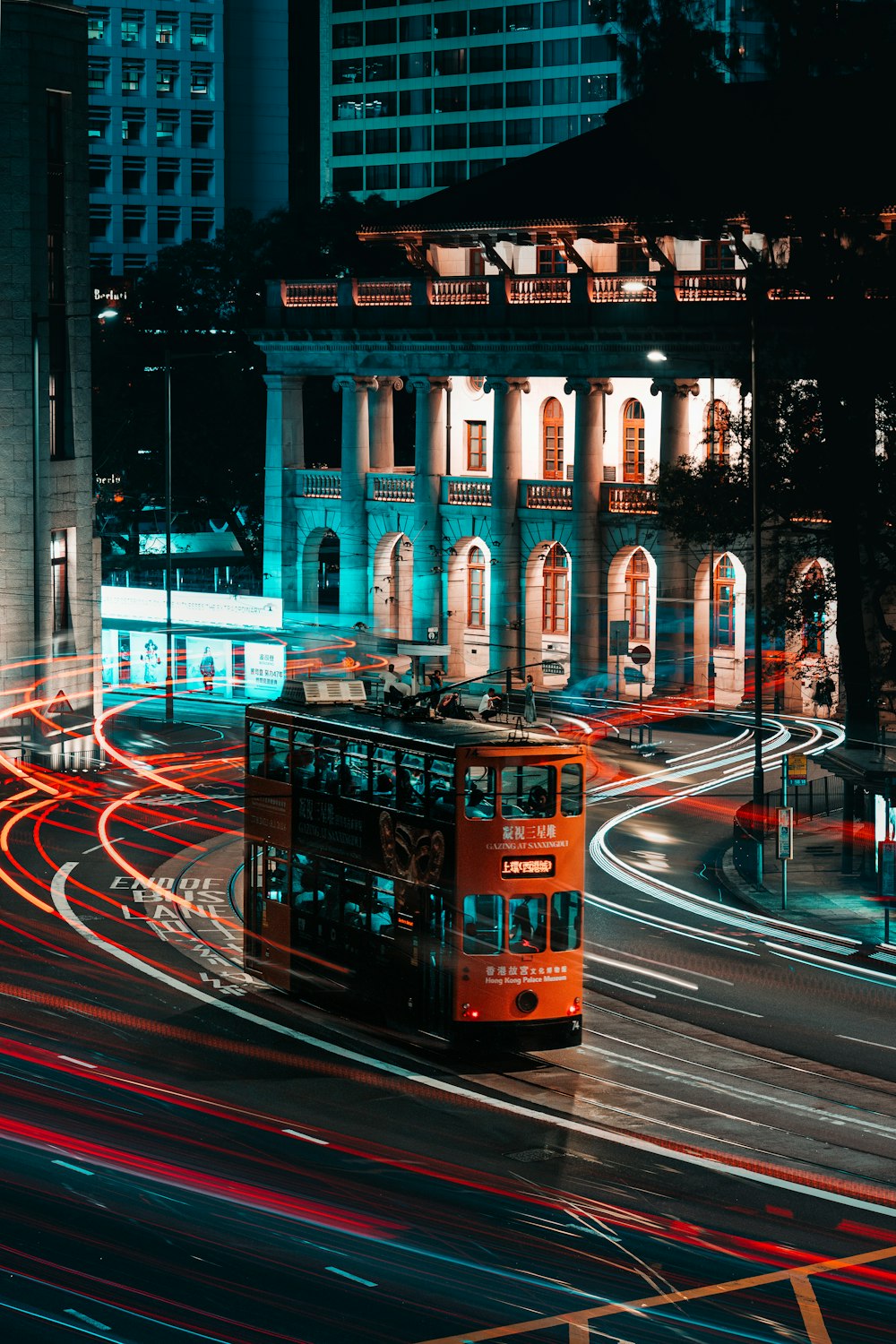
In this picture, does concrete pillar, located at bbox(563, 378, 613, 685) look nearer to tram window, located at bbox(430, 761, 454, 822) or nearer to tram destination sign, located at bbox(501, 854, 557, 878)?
tram window, located at bbox(430, 761, 454, 822)

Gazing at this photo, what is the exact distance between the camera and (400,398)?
108438mm

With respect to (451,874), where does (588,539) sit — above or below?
above

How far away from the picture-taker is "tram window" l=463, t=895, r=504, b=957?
31.4 metres

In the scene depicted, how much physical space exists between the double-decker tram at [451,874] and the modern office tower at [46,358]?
30.9m

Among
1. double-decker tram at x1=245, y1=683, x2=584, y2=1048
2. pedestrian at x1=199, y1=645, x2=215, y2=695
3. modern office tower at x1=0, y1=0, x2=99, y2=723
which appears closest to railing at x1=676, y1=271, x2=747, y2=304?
pedestrian at x1=199, y1=645, x2=215, y2=695

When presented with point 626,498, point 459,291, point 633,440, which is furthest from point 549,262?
point 626,498

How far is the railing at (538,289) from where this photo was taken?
81375mm

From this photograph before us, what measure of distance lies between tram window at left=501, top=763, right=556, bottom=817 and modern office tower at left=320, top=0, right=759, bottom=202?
117m

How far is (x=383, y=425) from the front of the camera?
88.9 meters

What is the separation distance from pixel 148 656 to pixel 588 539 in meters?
16.2

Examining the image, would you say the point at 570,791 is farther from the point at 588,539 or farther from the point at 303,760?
the point at 588,539

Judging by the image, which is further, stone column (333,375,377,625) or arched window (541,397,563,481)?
stone column (333,375,377,625)

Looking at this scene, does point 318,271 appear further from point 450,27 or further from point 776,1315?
point 776,1315

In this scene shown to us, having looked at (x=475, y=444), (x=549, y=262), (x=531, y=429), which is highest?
(x=549, y=262)
